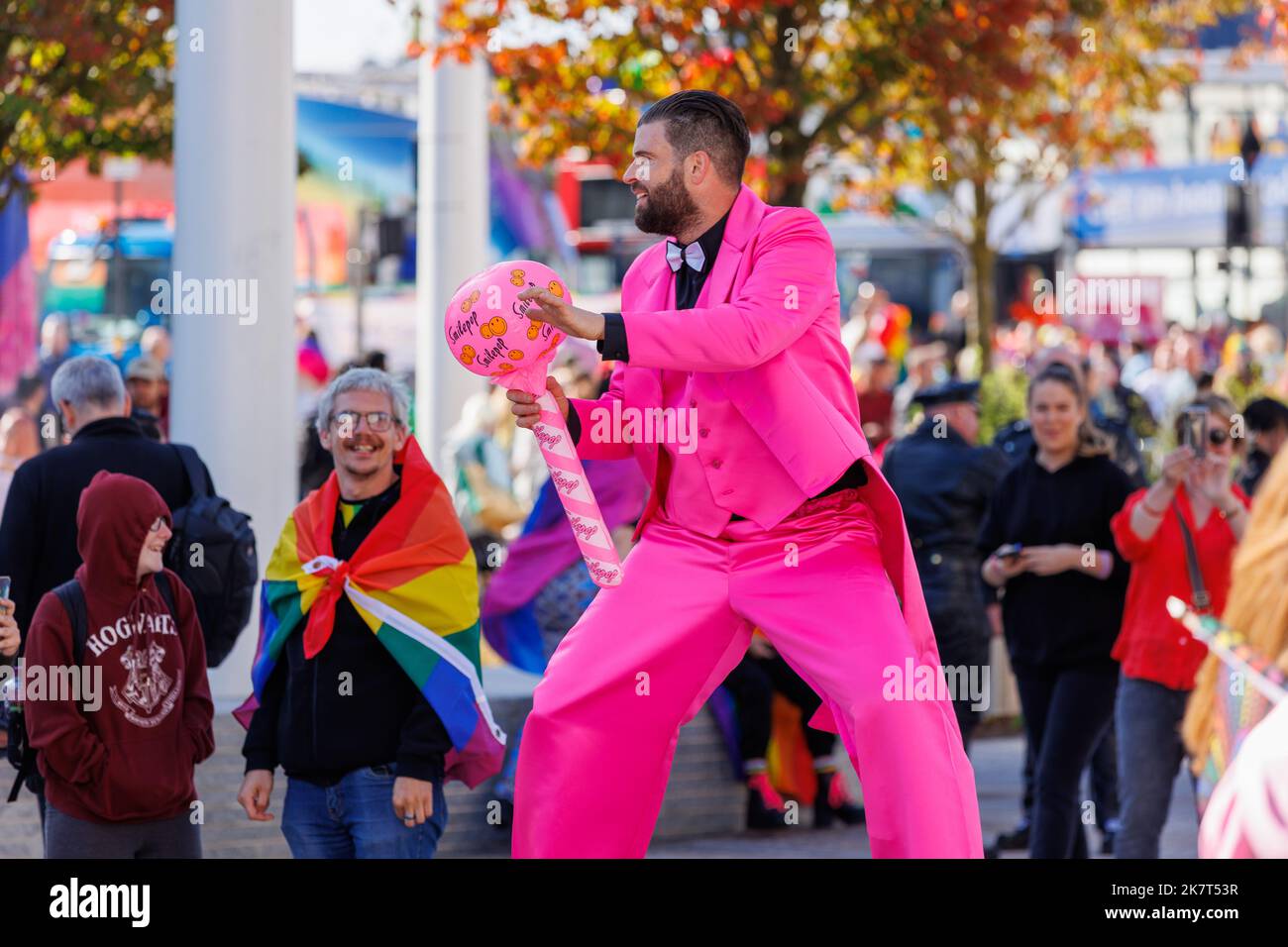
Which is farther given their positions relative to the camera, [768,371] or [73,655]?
[73,655]

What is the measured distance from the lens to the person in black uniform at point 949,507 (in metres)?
8.76

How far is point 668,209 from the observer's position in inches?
202

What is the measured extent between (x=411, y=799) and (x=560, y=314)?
146cm

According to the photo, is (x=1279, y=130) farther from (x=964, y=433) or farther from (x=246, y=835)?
(x=246, y=835)

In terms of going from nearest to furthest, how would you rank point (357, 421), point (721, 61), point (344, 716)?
point (344, 716)
point (357, 421)
point (721, 61)

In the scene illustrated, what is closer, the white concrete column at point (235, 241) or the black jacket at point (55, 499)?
the black jacket at point (55, 499)

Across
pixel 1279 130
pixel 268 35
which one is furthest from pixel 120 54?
pixel 1279 130

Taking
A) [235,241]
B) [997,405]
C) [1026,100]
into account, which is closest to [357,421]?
[235,241]

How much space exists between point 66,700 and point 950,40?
7.92 meters

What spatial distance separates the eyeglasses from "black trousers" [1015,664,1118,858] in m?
2.85

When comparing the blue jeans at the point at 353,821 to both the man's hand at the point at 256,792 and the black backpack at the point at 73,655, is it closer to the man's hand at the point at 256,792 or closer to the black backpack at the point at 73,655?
the man's hand at the point at 256,792

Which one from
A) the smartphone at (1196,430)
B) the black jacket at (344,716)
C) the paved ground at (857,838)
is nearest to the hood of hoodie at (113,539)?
the black jacket at (344,716)

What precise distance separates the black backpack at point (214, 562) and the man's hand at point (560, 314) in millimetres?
2136

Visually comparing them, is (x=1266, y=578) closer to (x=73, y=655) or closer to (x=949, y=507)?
(x=73, y=655)
